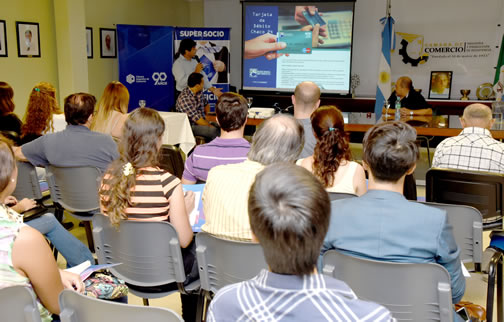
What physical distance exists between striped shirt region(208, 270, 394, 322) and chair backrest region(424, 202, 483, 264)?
1560 mm

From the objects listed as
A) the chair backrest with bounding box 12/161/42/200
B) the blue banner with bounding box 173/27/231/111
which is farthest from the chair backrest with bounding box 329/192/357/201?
the blue banner with bounding box 173/27/231/111

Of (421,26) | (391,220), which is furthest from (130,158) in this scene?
(421,26)

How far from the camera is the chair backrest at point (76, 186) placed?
3.26 meters

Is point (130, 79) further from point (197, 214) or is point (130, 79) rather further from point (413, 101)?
point (197, 214)

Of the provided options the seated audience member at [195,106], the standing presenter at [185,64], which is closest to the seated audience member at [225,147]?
the seated audience member at [195,106]

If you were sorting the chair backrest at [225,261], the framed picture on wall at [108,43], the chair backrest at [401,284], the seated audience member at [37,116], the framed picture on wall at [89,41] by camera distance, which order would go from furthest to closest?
the framed picture on wall at [108,43], the framed picture on wall at [89,41], the seated audience member at [37,116], the chair backrest at [225,261], the chair backrest at [401,284]

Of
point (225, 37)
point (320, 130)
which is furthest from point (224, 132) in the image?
point (225, 37)

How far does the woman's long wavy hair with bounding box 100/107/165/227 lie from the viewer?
7.05 ft

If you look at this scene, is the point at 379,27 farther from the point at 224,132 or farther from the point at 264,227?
the point at 264,227

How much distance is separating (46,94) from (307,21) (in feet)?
18.2

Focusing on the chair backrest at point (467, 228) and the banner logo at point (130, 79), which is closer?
the chair backrest at point (467, 228)

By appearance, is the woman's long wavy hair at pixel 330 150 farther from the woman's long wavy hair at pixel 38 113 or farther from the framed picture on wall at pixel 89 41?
the framed picture on wall at pixel 89 41

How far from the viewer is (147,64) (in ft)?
26.9

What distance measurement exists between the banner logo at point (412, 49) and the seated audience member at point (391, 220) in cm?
744
